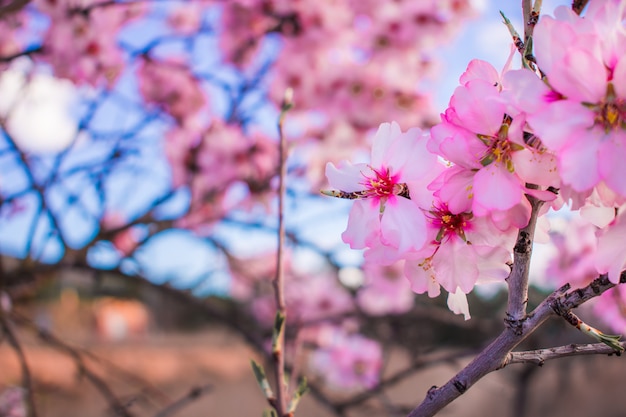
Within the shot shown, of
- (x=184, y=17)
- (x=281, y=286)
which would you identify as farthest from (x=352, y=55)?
(x=281, y=286)

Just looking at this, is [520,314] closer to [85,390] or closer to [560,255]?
[560,255]

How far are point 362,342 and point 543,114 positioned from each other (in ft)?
8.01

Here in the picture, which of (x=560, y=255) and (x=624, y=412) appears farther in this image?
(x=624, y=412)

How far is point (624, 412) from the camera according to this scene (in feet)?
14.7

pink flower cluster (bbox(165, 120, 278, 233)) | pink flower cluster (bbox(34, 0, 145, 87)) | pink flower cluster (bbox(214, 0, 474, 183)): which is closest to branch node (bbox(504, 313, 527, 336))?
pink flower cluster (bbox(34, 0, 145, 87))

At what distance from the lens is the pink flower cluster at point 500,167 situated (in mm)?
335

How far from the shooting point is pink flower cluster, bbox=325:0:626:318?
0.34m

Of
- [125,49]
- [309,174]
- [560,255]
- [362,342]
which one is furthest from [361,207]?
[362,342]

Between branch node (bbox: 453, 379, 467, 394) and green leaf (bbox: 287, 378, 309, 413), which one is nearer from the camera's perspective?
branch node (bbox: 453, 379, 467, 394)

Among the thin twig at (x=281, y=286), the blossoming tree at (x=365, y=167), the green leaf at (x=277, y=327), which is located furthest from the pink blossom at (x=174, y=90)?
the green leaf at (x=277, y=327)

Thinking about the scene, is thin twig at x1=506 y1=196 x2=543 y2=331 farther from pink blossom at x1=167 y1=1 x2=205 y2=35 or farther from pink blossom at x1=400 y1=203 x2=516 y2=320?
pink blossom at x1=167 y1=1 x2=205 y2=35

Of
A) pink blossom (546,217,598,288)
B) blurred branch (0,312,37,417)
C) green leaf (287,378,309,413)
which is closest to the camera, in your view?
green leaf (287,378,309,413)

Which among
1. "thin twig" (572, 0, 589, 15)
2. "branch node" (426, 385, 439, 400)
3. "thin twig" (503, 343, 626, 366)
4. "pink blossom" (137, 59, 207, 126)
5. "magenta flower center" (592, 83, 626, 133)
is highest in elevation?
"thin twig" (572, 0, 589, 15)

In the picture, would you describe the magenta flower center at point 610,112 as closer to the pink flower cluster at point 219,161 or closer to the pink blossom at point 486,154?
the pink blossom at point 486,154
